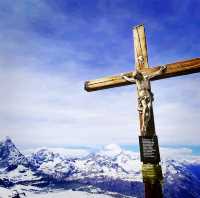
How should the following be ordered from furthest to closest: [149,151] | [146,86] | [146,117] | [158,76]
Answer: [158,76] → [146,86] → [146,117] → [149,151]

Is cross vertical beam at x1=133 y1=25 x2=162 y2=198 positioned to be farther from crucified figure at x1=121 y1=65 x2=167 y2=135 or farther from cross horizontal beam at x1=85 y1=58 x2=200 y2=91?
cross horizontal beam at x1=85 y1=58 x2=200 y2=91

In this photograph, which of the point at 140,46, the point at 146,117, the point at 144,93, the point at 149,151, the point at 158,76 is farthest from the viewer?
the point at 140,46

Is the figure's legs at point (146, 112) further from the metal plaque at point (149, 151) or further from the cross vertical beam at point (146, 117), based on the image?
the metal plaque at point (149, 151)

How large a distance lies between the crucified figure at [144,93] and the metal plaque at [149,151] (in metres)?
0.26

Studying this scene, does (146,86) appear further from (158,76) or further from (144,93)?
(158,76)

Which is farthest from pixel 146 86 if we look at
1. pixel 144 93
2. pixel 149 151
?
pixel 149 151

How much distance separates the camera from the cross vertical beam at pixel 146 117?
7.32 m

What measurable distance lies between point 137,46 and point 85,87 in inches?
67.8

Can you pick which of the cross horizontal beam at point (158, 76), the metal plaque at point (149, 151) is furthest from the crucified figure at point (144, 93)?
the metal plaque at point (149, 151)

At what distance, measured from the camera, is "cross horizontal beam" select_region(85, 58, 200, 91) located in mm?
8156

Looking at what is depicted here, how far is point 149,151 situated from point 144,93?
1.37 m

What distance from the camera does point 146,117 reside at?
7.86 meters

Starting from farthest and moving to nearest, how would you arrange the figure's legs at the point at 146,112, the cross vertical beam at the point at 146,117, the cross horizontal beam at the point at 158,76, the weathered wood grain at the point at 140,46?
the weathered wood grain at the point at 140,46 → the cross horizontal beam at the point at 158,76 → the figure's legs at the point at 146,112 → the cross vertical beam at the point at 146,117

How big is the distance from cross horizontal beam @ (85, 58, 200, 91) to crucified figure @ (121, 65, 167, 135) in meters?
0.11
